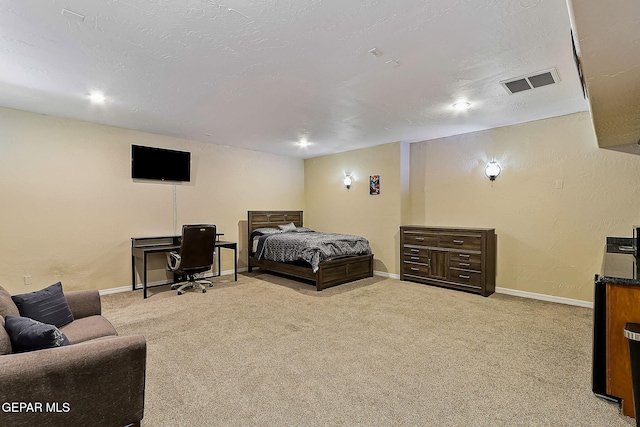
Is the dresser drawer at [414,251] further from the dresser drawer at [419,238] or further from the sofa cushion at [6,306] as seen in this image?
the sofa cushion at [6,306]

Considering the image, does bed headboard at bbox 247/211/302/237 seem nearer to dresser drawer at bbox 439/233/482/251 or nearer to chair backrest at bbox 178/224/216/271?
chair backrest at bbox 178/224/216/271

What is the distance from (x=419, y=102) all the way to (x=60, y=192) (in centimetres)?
510

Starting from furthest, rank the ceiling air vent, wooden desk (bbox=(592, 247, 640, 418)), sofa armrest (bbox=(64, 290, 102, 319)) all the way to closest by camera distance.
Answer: the ceiling air vent < sofa armrest (bbox=(64, 290, 102, 319)) < wooden desk (bbox=(592, 247, 640, 418))

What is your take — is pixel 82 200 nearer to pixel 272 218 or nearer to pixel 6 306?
pixel 6 306

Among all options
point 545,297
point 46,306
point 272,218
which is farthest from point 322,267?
point 46,306

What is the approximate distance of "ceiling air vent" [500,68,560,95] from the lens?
295cm

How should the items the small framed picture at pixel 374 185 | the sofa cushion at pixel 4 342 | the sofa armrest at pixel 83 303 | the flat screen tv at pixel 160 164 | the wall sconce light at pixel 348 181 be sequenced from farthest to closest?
the wall sconce light at pixel 348 181
the small framed picture at pixel 374 185
the flat screen tv at pixel 160 164
the sofa armrest at pixel 83 303
the sofa cushion at pixel 4 342

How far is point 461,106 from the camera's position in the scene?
3.88 metres

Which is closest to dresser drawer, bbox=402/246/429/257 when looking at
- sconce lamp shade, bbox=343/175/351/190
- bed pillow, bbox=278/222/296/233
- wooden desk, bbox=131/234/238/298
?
sconce lamp shade, bbox=343/175/351/190

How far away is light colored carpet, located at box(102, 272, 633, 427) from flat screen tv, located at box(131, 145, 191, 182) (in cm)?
210

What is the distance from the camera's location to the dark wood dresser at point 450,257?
465cm

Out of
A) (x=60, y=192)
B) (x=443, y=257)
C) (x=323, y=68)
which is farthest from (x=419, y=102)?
(x=60, y=192)

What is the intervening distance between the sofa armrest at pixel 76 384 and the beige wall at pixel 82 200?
3939 mm

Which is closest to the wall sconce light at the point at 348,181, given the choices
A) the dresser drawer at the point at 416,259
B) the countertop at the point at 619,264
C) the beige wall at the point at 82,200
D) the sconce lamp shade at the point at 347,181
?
the sconce lamp shade at the point at 347,181
